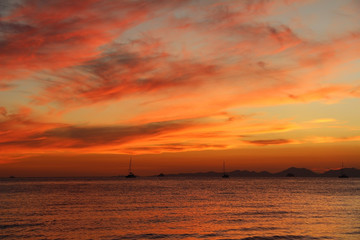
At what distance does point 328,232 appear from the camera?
39.6 metres

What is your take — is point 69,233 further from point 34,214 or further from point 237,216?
point 237,216

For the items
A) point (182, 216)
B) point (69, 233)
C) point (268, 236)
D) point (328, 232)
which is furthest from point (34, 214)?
point (328, 232)

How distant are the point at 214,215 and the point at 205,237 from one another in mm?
18277

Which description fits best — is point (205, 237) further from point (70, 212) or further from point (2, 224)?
point (70, 212)

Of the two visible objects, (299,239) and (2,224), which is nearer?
(299,239)

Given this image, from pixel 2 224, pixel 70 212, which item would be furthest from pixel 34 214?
pixel 2 224

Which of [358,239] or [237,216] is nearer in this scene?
[358,239]

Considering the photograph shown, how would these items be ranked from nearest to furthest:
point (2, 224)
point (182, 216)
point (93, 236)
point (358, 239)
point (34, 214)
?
point (358, 239)
point (93, 236)
point (2, 224)
point (182, 216)
point (34, 214)

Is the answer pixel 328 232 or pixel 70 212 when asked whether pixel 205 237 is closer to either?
pixel 328 232

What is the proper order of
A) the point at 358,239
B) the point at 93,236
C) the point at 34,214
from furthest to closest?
the point at 34,214, the point at 93,236, the point at 358,239

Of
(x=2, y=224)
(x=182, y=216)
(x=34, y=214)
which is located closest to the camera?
(x=2, y=224)

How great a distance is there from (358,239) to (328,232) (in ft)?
14.3

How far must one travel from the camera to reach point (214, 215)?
55.0 m

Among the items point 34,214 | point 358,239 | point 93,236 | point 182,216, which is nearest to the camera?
point 358,239
